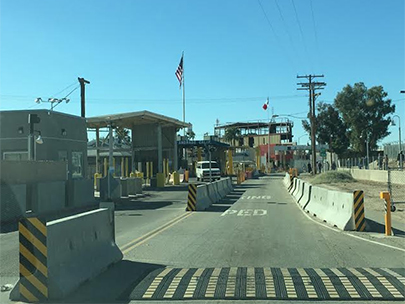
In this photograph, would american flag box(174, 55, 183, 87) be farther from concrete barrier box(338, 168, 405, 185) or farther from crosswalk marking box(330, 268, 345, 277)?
crosswalk marking box(330, 268, 345, 277)

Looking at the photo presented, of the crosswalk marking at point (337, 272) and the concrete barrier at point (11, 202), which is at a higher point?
the concrete barrier at point (11, 202)

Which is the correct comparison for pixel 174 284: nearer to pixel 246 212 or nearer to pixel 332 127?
pixel 246 212

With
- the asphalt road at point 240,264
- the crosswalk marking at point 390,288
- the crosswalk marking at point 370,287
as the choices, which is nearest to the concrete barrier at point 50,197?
the asphalt road at point 240,264

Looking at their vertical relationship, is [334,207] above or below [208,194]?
above

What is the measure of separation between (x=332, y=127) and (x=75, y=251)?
75647 millimetres

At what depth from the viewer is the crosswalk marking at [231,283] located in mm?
5910

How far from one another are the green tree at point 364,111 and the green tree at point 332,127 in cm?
933

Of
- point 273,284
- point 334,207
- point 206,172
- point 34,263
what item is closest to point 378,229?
point 334,207

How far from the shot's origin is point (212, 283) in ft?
21.0

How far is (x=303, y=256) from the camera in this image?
28.2 feet

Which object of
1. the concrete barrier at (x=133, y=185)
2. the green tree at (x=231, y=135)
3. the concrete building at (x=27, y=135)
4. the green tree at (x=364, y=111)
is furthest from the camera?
the green tree at (x=231, y=135)

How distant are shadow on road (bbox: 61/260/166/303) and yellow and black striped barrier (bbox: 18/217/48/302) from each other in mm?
380

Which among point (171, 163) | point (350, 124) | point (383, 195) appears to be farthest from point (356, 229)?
point (350, 124)

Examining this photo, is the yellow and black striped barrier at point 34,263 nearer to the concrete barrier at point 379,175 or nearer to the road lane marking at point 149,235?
the road lane marking at point 149,235
